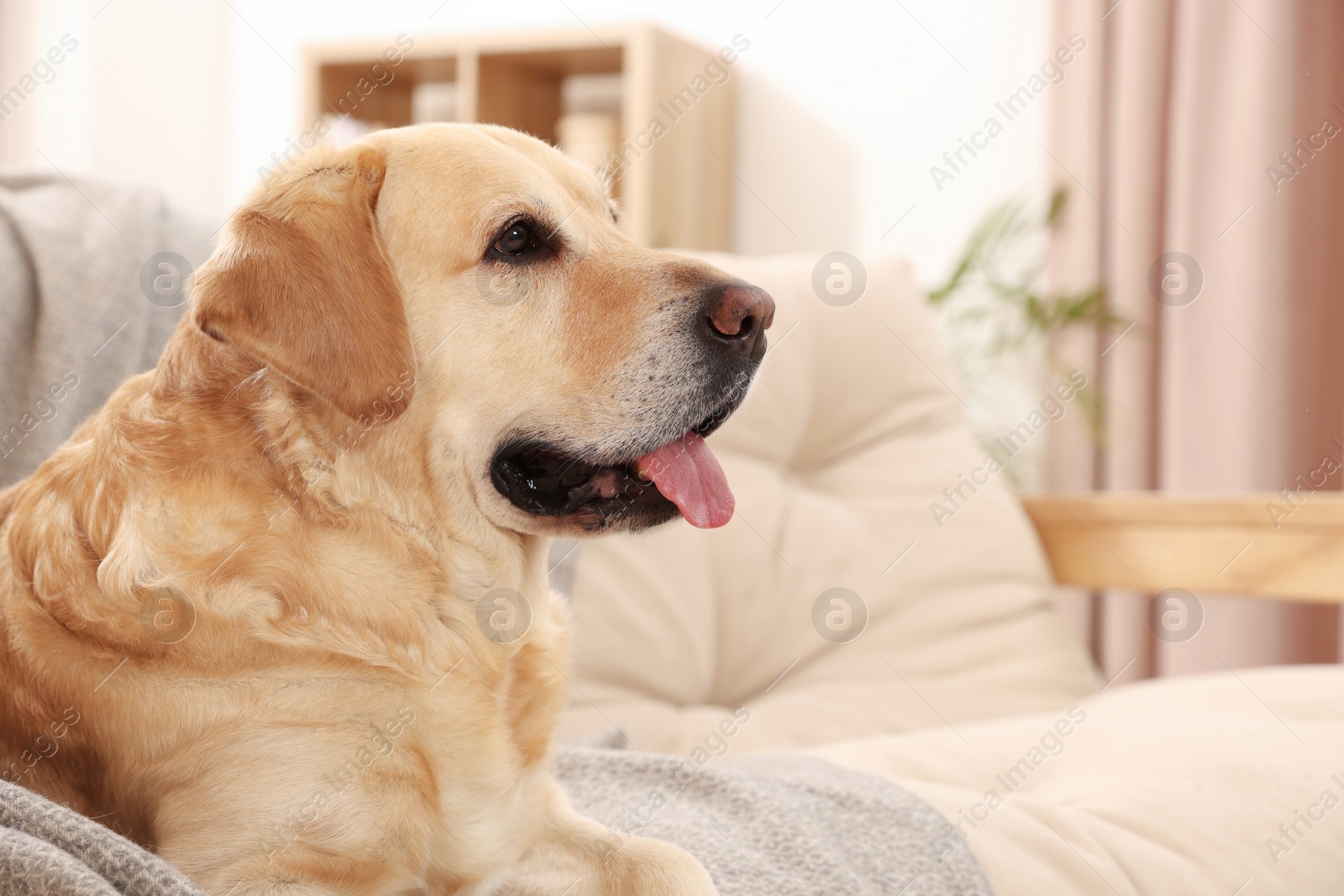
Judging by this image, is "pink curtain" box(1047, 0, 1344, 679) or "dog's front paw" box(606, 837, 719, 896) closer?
"dog's front paw" box(606, 837, 719, 896)

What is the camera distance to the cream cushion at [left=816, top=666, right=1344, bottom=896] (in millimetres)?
1033

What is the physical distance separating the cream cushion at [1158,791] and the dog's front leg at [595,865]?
Result: 12.1 inches

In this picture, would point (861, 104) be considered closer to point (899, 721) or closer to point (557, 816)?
point (899, 721)

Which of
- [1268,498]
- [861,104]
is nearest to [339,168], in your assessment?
[1268,498]

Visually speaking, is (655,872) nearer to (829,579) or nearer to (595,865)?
(595,865)

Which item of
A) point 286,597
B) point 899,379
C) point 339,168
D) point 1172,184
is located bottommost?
point 286,597

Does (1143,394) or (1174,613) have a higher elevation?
(1143,394)

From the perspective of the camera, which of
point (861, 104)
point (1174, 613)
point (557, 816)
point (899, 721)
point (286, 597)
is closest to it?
point (286, 597)

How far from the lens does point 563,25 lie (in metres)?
3.22

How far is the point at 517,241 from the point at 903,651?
1.02 m

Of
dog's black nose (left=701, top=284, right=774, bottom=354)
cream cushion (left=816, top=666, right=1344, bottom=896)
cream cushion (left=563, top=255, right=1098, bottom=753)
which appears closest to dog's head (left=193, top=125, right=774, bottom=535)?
dog's black nose (left=701, top=284, right=774, bottom=354)

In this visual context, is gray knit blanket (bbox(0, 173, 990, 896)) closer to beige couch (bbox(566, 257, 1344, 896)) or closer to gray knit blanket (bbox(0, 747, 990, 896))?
gray knit blanket (bbox(0, 747, 990, 896))

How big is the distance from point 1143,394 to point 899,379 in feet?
3.50

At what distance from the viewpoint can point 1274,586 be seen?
67.2 inches
